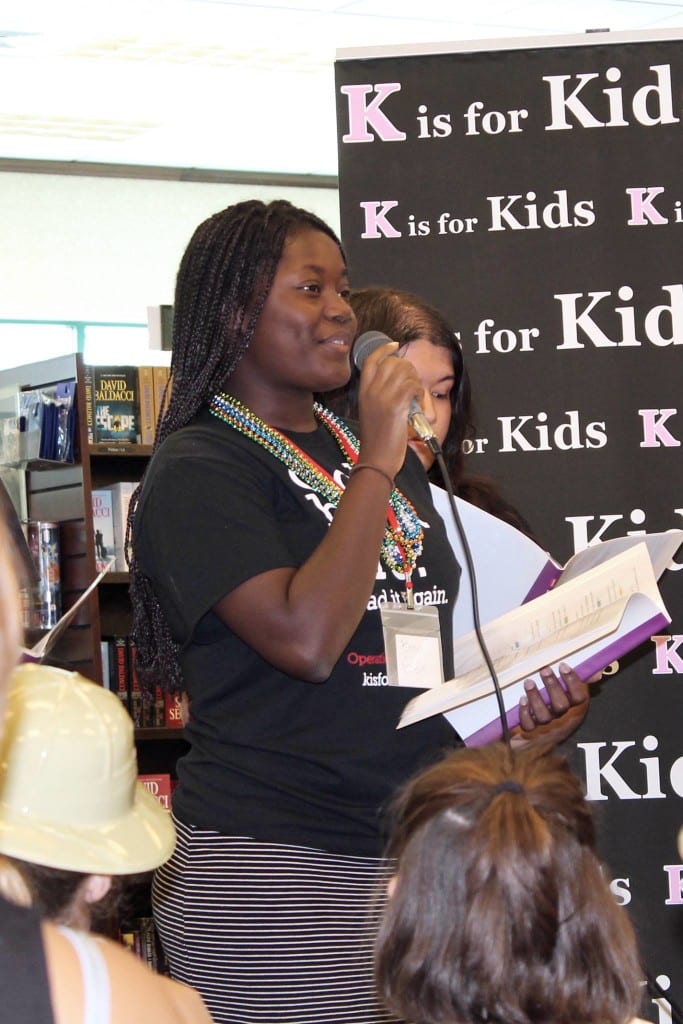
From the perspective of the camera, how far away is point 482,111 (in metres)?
2.92

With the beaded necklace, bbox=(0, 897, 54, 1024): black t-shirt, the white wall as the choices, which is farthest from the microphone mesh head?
the white wall

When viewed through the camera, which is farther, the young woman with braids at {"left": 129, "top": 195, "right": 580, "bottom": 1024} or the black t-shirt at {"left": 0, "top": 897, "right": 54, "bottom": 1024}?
the young woman with braids at {"left": 129, "top": 195, "right": 580, "bottom": 1024}

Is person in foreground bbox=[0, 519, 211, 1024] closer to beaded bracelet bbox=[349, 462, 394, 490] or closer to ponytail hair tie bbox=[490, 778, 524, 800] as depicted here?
ponytail hair tie bbox=[490, 778, 524, 800]

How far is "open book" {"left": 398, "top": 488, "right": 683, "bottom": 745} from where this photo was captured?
61.4 inches

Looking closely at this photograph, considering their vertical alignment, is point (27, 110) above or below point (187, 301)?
above

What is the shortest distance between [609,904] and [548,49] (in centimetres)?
208

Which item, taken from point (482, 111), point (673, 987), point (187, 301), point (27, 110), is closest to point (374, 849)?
point (187, 301)

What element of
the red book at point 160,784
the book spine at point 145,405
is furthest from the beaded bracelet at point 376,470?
the book spine at point 145,405

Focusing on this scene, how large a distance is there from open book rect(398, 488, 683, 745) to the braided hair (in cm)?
38

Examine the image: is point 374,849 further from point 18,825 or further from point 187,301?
point 187,301

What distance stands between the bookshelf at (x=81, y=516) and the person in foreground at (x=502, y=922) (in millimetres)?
3075

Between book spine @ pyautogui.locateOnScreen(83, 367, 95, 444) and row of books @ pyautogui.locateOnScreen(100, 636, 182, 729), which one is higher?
book spine @ pyautogui.locateOnScreen(83, 367, 95, 444)

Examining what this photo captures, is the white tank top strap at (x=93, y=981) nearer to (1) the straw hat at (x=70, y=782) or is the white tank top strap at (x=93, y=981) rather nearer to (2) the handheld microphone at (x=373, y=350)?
(1) the straw hat at (x=70, y=782)

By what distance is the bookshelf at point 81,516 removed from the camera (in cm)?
447
